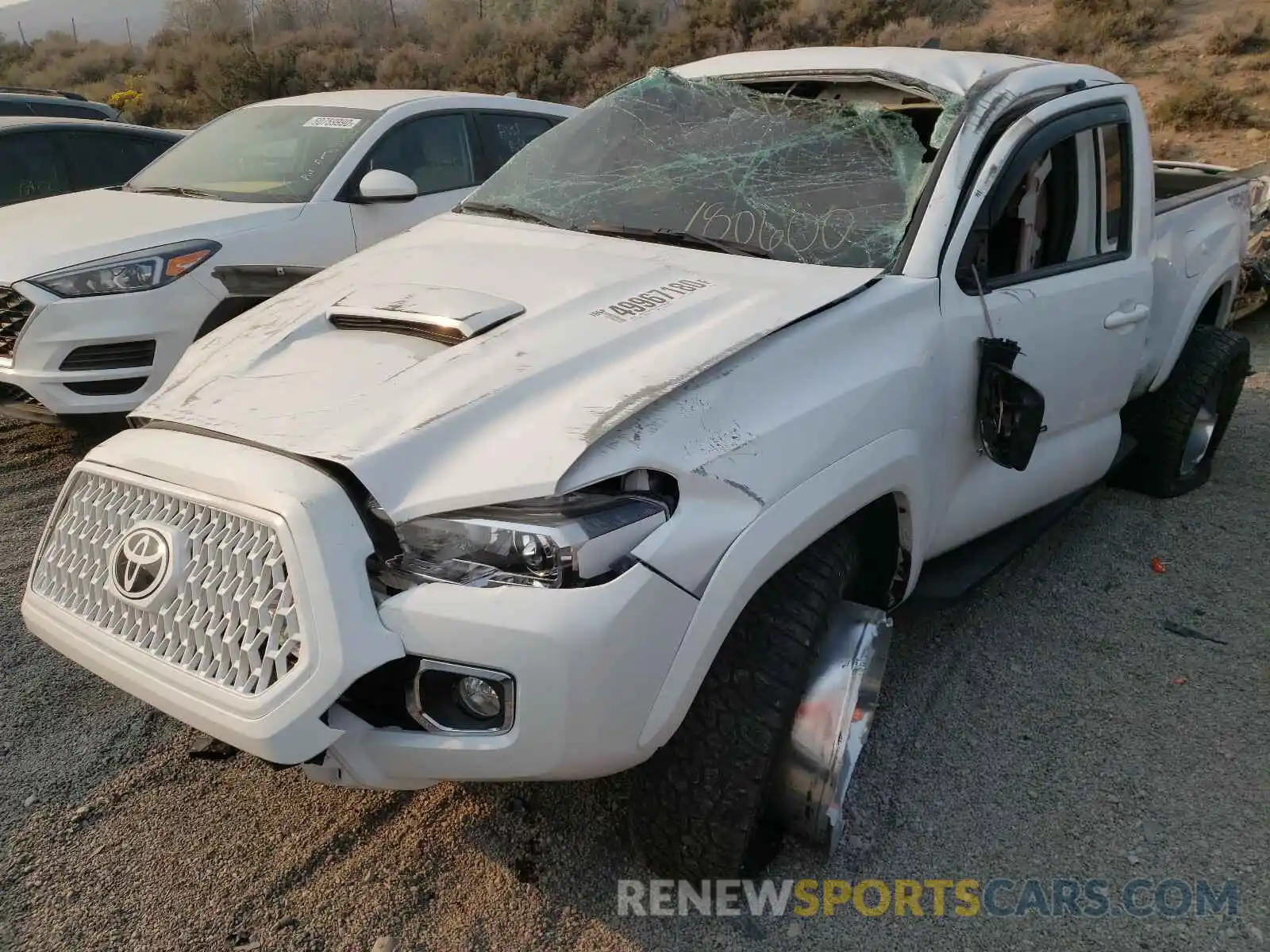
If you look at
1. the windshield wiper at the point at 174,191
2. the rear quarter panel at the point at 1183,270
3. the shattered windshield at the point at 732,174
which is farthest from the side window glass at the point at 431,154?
the rear quarter panel at the point at 1183,270

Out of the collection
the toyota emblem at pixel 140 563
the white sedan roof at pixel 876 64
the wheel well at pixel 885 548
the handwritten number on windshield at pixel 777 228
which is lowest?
the wheel well at pixel 885 548

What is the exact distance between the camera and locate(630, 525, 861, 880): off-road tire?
6.66 feet

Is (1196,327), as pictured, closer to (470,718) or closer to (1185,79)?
(470,718)

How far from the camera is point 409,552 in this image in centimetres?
183

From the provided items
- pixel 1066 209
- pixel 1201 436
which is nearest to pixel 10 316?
pixel 1066 209

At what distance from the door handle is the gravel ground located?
3.52 ft

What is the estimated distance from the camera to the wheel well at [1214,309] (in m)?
4.58

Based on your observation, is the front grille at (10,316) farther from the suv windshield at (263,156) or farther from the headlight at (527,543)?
the headlight at (527,543)

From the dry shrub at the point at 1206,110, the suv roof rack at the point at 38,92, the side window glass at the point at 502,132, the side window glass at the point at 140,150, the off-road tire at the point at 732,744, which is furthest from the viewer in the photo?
the dry shrub at the point at 1206,110

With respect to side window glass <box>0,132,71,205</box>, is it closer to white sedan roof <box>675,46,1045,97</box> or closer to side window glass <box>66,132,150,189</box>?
side window glass <box>66,132,150,189</box>

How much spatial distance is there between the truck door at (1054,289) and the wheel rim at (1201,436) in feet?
3.87

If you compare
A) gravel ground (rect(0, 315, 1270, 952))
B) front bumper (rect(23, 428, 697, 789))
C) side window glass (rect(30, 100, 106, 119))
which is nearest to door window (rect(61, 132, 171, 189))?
side window glass (rect(30, 100, 106, 119))

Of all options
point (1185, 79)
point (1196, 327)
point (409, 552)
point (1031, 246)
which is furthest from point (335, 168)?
point (1185, 79)

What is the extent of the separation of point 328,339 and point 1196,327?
3.93m
